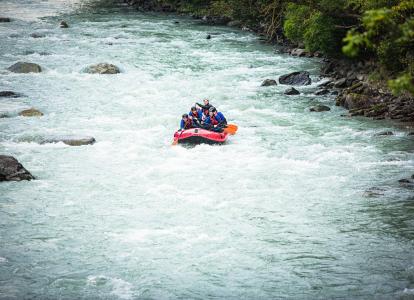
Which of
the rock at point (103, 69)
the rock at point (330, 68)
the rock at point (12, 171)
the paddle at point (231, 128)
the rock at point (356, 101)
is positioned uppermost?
the rock at point (330, 68)

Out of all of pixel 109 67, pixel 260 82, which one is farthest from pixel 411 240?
pixel 109 67

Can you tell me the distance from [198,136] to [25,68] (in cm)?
1414

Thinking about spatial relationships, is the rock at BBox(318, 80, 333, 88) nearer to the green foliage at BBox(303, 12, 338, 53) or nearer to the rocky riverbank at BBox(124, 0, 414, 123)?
the rocky riverbank at BBox(124, 0, 414, 123)

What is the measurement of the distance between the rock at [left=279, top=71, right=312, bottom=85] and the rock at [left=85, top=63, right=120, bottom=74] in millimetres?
8552

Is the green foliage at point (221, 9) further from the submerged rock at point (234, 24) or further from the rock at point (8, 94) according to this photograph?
the rock at point (8, 94)

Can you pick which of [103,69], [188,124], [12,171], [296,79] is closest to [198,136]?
[188,124]

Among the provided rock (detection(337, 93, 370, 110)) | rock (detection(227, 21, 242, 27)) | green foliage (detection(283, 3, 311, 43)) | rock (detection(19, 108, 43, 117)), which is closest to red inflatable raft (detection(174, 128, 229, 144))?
rock (detection(337, 93, 370, 110))

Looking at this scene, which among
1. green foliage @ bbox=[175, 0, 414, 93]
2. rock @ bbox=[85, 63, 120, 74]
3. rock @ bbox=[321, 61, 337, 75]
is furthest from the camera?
rock @ bbox=[85, 63, 120, 74]

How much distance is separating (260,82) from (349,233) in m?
15.9

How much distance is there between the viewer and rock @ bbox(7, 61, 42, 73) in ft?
101

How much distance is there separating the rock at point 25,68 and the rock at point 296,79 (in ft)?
40.2

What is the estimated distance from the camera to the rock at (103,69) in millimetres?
31359

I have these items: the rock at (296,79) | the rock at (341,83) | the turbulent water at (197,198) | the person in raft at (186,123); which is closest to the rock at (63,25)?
the turbulent water at (197,198)

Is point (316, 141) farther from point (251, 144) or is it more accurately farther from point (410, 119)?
point (410, 119)
